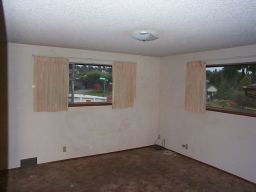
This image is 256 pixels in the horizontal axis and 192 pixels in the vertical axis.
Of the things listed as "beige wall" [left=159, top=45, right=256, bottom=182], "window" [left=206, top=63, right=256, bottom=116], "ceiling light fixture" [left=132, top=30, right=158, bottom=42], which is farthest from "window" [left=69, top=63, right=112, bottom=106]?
"window" [left=206, top=63, right=256, bottom=116]

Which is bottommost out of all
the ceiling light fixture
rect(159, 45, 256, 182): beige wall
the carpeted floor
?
the carpeted floor

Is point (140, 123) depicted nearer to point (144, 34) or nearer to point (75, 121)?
point (75, 121)

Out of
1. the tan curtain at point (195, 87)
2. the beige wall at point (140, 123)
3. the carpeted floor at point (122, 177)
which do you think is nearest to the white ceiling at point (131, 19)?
the beige wall at point (140, 123)

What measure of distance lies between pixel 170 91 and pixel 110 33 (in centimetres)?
268

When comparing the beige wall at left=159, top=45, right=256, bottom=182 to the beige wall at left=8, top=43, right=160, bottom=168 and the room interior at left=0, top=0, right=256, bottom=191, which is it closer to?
the room interior at left=0, top=0, right=256, bottom=191

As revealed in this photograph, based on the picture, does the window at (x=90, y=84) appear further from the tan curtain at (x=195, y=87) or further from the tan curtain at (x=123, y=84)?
the tan curtain at (x=195, y=87)

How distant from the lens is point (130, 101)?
16.3 feet

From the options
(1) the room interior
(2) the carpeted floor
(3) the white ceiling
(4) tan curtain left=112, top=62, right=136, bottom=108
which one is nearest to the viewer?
(3) the white ceiling

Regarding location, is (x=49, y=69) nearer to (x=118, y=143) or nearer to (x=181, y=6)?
(x=118, y=143)

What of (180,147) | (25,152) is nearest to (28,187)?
(25,152)

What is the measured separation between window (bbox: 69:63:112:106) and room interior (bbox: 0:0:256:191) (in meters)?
0.13

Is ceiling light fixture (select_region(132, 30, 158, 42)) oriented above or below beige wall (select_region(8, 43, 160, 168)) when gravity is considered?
above

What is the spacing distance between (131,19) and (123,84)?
8.72ft

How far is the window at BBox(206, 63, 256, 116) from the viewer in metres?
3.63
